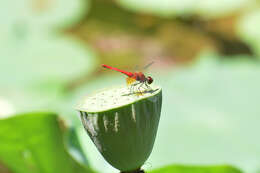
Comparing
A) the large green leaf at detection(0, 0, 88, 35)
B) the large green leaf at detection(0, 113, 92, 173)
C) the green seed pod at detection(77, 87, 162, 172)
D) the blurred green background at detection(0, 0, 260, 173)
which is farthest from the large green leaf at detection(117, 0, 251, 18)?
the green seed pod at detection(77, 87, 162, 172)

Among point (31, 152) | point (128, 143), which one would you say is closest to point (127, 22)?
point (31, 152)

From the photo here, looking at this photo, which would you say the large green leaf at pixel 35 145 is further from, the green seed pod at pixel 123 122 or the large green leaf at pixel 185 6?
the large green leaf at pixel 185 6

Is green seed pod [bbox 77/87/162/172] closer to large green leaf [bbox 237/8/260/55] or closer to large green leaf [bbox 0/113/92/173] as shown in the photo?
large green leaf [bbox 0/113/92/173]

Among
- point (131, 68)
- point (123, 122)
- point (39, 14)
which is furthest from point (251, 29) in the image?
point (123, 122)

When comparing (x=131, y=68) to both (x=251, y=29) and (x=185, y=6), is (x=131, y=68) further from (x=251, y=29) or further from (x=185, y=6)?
(x=251, y=29)

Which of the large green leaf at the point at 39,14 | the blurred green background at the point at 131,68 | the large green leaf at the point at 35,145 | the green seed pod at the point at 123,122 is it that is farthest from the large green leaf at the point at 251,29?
the green seed pod at the point at 123,122
